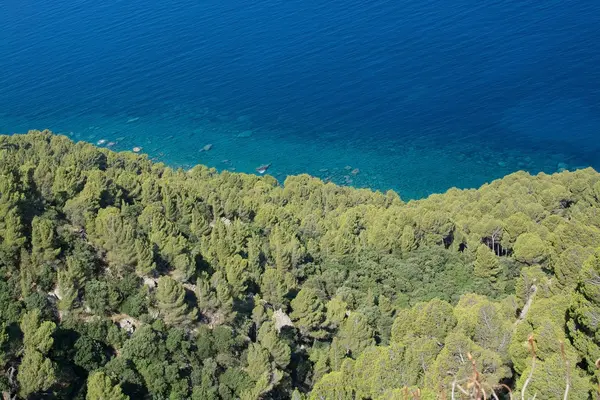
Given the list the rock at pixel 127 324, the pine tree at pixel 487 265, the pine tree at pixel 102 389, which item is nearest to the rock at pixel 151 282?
the rock at pixel 127 324

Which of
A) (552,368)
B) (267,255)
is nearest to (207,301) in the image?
(267,255)

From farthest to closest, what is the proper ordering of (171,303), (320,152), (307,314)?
(320,152)
(307,314)
(171,303)

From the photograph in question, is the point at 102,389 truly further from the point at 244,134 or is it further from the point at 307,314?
the point at 244,134

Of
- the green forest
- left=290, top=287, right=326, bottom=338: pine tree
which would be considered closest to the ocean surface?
the green forest

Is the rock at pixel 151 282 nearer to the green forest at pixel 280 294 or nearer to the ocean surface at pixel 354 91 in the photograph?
the green forest at pixel 280 294

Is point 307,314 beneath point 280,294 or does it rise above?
beneath

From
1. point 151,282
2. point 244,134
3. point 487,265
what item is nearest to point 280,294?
point 151,282
